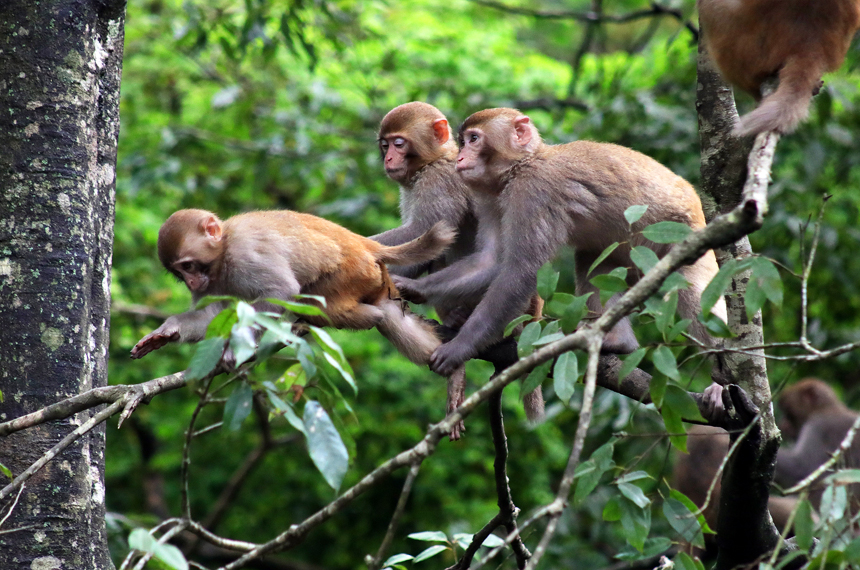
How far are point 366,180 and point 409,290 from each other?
4203 mm

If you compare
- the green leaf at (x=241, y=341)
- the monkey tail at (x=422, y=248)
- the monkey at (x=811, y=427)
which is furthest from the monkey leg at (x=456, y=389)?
the monkey at (x=811, y=427)

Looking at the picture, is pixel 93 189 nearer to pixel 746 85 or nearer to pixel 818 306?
pixel 746 85

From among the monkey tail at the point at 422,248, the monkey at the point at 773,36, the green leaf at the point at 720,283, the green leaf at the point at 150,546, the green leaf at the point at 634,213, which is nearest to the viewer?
the green leaf at the point at 150,546

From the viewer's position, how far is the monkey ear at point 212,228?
331 centimetres

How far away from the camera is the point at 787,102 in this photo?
2.71 m

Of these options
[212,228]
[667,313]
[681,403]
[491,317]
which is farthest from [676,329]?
[212,228]

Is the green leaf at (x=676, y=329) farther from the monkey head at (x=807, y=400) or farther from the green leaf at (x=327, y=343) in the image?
the monkey head at (x=807, y=400)

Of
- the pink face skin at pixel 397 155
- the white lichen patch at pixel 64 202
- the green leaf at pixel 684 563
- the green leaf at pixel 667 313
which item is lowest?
the green leaf at pixel 684 563

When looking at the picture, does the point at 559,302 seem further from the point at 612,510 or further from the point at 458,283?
the point at 458,283

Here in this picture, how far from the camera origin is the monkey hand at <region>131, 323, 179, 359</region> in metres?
2.95

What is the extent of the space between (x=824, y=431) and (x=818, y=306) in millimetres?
1429

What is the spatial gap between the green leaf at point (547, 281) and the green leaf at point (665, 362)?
0.37 m

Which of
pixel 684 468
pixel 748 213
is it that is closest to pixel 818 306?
pixel 684 468

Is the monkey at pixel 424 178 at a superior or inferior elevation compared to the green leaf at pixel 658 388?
superior
